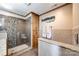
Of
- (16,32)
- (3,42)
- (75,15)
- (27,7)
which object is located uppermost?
(27,7)

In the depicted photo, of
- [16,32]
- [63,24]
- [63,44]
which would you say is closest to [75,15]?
[63,24]

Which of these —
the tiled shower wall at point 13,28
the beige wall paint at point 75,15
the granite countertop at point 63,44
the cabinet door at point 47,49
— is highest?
the beige wall paint at point 75,15

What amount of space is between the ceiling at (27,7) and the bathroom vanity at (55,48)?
0.42 meters

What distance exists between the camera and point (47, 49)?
162cm

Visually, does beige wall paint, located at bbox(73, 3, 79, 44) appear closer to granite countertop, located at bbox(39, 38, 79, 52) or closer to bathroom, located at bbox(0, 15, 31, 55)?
granite countertop, located at bbox(39, 38, 79, 52)

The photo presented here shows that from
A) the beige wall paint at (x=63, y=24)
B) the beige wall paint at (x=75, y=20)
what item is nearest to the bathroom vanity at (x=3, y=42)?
the beige wall paint at (x=63, y=24)

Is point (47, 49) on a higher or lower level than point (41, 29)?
lower

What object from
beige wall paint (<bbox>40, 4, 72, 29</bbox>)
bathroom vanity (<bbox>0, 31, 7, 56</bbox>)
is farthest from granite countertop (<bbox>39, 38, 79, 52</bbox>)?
bathroom vanity (<bbox>0, 31, 7, 56</bbox>)

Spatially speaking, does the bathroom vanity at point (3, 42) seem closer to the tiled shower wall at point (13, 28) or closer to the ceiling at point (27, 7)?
the tiled shower wall at point (13, 28)

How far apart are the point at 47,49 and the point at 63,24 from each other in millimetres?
411

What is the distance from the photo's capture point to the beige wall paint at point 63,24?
1.52m

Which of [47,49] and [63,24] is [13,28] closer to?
[47,49]

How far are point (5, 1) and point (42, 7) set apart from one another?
503mm

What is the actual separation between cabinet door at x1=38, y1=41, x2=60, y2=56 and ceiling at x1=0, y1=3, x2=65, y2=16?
1.47ft
